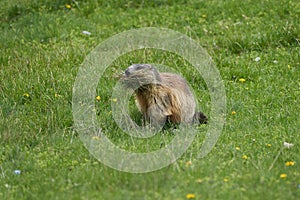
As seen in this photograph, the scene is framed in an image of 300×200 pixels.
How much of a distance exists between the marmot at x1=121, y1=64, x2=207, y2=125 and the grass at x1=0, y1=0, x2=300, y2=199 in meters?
0.31

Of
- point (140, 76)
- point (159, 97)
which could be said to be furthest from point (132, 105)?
point (140, 76)

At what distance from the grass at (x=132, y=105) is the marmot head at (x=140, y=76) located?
493 millimetres

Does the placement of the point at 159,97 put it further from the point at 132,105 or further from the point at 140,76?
the point at 132,105

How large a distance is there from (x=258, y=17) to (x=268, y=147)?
189 inches

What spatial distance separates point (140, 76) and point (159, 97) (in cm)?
35

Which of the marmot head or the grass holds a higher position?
the marmot head

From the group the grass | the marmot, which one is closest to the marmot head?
the marmot

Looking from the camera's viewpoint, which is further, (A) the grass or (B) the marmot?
(B) the marmot

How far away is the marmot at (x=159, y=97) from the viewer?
706 centimetres

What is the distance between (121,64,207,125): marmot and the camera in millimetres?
7062

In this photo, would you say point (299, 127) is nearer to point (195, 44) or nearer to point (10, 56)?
point (195, 44)

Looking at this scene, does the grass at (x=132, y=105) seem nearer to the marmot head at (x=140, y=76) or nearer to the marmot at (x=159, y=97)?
the marmot at (x=159, y=97)

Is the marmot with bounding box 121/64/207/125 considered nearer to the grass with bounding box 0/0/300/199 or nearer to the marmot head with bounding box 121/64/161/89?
the marmot head with bounding box 121/64/161/89

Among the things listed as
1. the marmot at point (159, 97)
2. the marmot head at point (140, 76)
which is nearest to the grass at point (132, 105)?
the marmot at point (159, 97)
